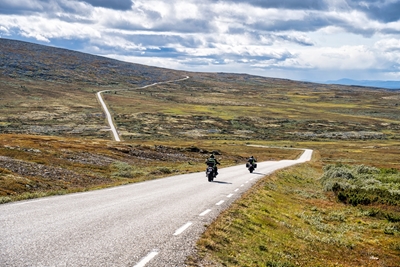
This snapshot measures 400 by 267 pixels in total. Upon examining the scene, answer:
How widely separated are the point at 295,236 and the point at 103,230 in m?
7.64

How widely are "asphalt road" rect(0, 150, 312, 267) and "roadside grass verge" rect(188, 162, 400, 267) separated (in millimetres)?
735

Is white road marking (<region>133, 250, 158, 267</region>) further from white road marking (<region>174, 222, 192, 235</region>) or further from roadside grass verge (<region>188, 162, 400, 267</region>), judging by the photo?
white road marking (<region>174, 222, 192, 235</region>)

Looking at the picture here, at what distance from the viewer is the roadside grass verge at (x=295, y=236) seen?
11.0m

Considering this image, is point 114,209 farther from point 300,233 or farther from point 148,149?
point 148,149

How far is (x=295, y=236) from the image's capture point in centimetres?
1537

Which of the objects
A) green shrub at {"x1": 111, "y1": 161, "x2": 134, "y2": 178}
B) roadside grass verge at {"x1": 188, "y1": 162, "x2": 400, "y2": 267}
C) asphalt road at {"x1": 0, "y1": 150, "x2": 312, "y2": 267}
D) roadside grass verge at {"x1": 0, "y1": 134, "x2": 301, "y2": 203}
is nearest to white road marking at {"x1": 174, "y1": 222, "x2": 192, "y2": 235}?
asphalt road at {"x1": 0, "y1": 150, "x2": 312, "y2": 267}

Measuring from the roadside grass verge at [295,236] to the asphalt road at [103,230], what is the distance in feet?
2.41

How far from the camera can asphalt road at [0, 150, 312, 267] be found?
28.5 ft

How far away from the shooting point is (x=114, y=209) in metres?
15.2

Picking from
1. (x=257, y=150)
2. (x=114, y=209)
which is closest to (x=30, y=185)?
(x=114, y=209)

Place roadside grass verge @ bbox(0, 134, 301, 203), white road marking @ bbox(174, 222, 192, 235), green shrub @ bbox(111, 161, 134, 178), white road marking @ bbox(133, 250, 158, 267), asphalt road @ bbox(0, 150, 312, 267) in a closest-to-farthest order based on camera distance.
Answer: white road marking @ bbox(133, 250, 158, 267) → asphalt road @ bbox(0, 150, 312, 267) → white road marking @ bbox(174, 222, 192, 235) → roadside grass verge @ bbox(0, 134, 301, 203) → green shrub @ bbox(111, 161, 134, 178)

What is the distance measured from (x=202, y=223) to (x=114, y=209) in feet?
12.2

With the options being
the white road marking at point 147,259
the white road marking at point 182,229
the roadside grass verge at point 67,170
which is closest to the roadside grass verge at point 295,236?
the white road marking at point 182,229

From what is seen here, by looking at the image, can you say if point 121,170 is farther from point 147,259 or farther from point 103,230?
point 147,259
